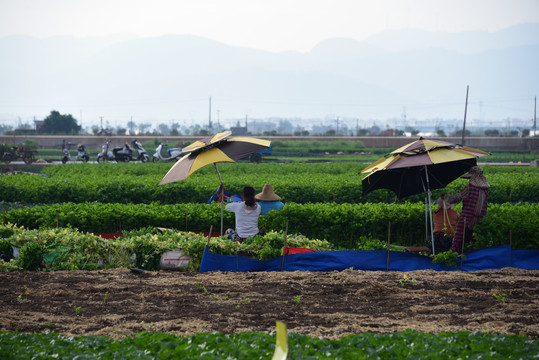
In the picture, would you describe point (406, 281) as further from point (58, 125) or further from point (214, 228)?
point (58, 125)

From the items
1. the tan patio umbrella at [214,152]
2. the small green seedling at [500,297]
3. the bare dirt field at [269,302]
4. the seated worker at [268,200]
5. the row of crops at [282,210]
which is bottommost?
the bare dirt field at [269,302]

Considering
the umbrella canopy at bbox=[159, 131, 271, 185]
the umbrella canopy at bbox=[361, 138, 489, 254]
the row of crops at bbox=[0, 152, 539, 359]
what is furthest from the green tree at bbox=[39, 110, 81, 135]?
the umbrella canopy at bbox=[361, 138, 489, 254]

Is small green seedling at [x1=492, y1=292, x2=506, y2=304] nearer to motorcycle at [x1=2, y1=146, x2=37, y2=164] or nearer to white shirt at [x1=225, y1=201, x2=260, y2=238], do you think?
white shirt at [x1=225, y1=201, x2=260, y2=238]

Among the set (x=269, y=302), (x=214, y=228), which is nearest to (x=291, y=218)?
(x=214, y=228)

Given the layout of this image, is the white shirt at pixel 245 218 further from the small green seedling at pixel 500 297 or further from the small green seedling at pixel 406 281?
the small green seedling at pixel 500 297

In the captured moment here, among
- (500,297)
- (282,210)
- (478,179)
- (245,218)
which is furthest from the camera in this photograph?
(282,210)

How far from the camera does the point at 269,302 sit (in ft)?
24.9

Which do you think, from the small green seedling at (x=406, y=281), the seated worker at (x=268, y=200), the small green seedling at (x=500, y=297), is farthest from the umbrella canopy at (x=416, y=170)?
the small green seedling at (x=500, y=297)

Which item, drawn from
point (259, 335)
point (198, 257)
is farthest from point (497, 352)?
point (198, 257)

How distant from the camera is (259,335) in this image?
6008 mm

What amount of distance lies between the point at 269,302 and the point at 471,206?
A: 4.61 meters

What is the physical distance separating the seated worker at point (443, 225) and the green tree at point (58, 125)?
67349 mm

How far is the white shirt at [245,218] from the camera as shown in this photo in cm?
1098

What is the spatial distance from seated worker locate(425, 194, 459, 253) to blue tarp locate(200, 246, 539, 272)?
2.57 ft
